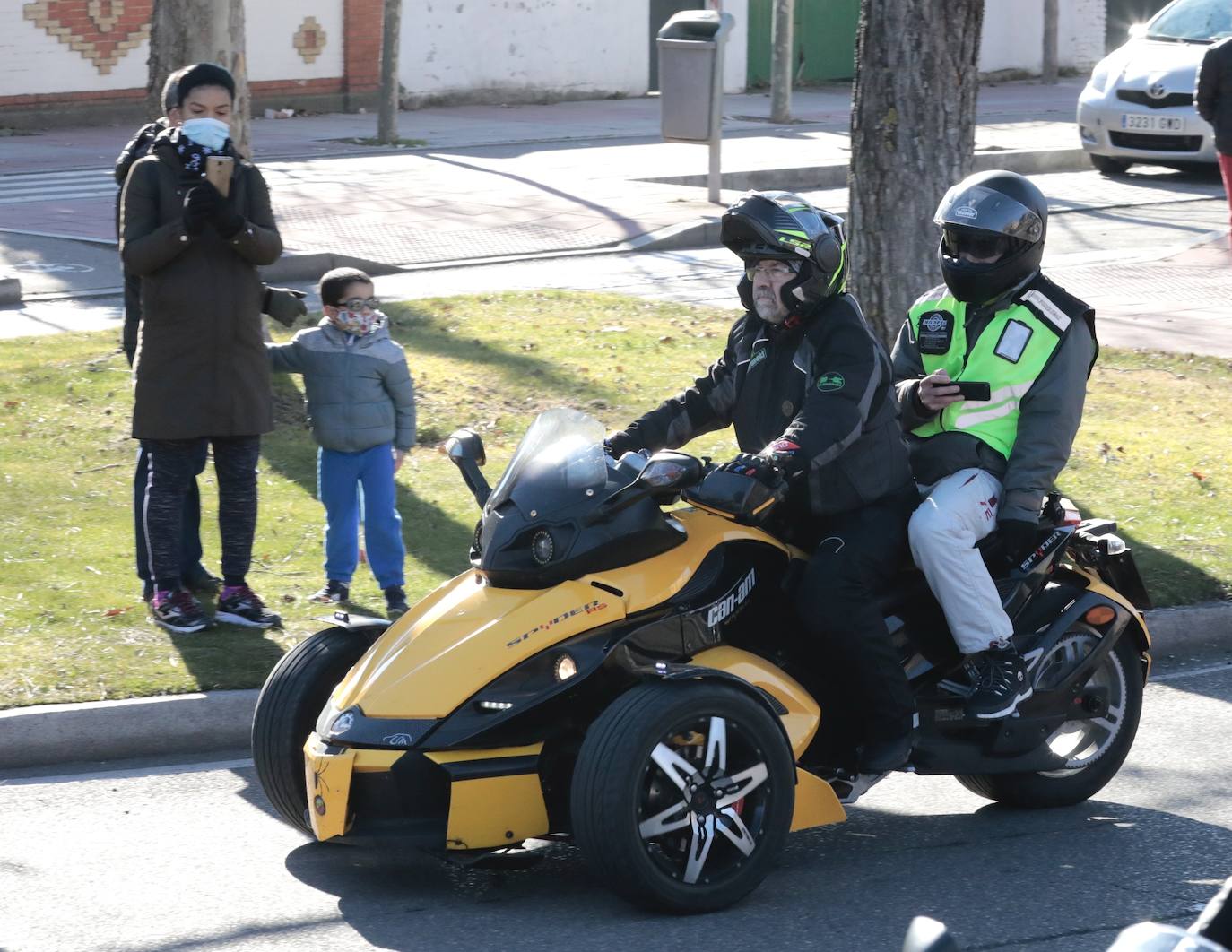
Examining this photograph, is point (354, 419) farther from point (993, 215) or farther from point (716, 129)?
point (716, 129)

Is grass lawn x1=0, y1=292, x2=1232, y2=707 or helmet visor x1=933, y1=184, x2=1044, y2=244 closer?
helmet visor x1=933, y1=184, x2=1044, y2=244

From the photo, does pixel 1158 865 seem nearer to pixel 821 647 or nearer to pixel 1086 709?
pixel 1086 709

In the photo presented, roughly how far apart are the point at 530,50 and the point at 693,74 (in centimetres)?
1035

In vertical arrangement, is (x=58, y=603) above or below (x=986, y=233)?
below

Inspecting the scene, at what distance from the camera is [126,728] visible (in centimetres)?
591

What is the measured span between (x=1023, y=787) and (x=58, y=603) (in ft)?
11.7

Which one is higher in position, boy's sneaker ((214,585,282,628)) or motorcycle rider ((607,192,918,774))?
motorcycle rider ((607,192,918,774))

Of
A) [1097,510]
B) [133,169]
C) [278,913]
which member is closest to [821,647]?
[278,913]

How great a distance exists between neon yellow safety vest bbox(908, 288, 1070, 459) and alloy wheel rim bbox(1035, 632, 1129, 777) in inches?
23.7

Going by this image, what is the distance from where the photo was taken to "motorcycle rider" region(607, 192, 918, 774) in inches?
189

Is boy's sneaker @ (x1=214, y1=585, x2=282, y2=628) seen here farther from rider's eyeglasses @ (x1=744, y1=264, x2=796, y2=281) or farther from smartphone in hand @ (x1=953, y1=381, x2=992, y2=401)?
smartphone in hand @ (x1=953, y1=381, x2=992, y2=401)

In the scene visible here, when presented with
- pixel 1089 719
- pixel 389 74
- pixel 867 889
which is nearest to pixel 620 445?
pixel 867 889

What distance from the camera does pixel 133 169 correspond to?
255 inches

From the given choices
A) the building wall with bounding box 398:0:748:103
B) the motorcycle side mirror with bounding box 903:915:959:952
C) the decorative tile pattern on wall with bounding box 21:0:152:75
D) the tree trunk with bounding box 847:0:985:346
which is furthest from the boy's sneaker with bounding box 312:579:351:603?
the building wall with bounding box 398:0:748:103
